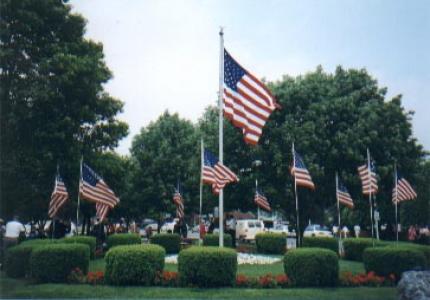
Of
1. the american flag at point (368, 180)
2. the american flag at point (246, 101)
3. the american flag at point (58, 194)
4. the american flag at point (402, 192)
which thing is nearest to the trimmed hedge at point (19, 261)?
the american flag at point (58, 194)

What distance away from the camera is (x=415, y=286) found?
10.5 meters

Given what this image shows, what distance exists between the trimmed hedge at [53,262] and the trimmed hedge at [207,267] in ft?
12.4

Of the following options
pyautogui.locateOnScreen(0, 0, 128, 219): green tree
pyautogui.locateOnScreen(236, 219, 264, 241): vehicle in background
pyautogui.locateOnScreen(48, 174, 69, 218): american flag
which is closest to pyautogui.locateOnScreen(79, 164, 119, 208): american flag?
pyautogui.locateOnScreen(48, 174, 69, 218): american flag

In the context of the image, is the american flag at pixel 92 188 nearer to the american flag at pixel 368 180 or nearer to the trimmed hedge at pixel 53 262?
the trimmed hedge at pixel 53 262

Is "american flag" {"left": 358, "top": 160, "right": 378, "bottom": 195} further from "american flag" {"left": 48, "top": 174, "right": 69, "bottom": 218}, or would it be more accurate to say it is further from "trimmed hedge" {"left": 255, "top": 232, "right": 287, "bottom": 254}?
"american flag" {"left": 48, "top": 174, "right": 69, "bottom": 218}

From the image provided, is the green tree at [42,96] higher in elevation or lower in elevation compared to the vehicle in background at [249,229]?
higher

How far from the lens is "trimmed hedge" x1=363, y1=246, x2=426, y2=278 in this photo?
16156mm

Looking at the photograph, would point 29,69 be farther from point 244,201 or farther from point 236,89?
point 244,201

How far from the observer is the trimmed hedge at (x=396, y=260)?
636 inches

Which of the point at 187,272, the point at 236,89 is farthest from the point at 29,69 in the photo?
the point at 187,272

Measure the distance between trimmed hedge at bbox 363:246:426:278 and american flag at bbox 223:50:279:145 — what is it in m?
5.86

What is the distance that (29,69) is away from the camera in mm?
24297

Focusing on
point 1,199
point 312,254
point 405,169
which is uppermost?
point 405,169

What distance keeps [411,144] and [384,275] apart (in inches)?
806
